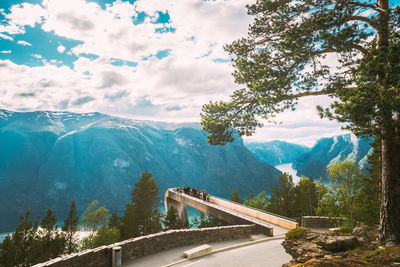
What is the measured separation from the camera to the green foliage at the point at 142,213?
3781cm

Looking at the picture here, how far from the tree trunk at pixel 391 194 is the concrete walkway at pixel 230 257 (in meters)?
4.39

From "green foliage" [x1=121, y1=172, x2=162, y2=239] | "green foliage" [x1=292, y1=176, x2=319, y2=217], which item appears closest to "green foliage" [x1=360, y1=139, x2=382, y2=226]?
"green foliage" [x1=292, y1=176, x2=319, y2=217]

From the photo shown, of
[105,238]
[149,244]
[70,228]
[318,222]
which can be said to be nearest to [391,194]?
[149,244]

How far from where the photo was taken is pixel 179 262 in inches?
472

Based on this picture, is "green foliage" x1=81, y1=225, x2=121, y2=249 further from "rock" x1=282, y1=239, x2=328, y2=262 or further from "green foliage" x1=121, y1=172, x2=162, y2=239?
"rock" x1=282, y1=239, x2=328, y2=262

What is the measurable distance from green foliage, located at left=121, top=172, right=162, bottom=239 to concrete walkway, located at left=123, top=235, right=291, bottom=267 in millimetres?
26447

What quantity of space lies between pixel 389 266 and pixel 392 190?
4.07 m

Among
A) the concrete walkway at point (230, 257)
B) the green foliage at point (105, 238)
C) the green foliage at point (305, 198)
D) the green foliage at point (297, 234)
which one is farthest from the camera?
the green foliage at point (305, 198)

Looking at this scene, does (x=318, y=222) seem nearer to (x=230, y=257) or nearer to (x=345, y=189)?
(x=345, y=189)

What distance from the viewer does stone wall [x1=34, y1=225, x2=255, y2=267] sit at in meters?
10.0

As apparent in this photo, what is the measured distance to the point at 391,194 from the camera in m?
9.15

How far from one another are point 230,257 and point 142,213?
30262 millimetres

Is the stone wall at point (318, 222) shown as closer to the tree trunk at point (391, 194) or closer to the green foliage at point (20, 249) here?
the tree trunk at point (391, 194)

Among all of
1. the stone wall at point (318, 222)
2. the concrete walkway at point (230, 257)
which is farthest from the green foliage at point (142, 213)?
the stone wall at point (318, 222)
